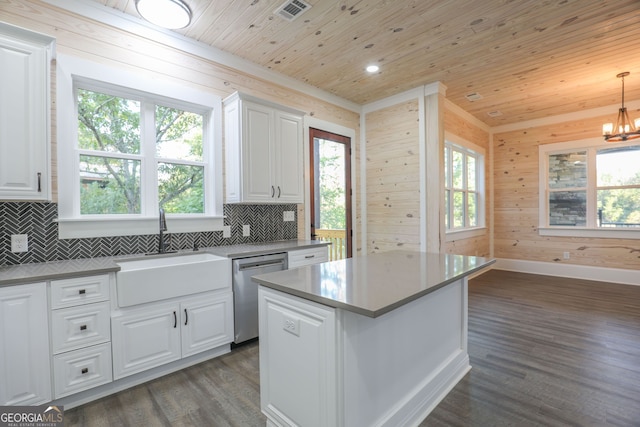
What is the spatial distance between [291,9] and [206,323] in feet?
8.75

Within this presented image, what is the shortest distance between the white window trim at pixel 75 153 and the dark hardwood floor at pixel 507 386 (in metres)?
1.24

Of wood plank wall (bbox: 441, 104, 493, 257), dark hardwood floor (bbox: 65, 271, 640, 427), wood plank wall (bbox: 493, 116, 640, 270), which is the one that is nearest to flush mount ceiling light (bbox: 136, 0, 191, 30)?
dark hardwood floor (bbox: 65, 271, 640, 427)

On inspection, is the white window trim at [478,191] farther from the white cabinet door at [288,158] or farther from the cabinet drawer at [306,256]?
the white cabinet door at [288,158]

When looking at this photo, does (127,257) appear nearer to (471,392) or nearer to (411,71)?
(471,392)

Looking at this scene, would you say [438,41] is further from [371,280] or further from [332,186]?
[371,280]

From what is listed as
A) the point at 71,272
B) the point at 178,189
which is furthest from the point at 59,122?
the point at 71,272

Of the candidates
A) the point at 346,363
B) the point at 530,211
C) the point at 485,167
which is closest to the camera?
the point at 346,363

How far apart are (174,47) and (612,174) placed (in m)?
6.75

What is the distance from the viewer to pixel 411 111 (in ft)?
13.9

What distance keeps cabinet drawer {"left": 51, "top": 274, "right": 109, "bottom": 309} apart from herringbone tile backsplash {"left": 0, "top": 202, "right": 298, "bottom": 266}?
54cm

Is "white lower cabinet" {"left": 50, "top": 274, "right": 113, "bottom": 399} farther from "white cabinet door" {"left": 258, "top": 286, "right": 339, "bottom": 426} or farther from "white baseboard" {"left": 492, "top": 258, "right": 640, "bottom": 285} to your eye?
"white baseboard" {"left": 492, "top": 258, "right": 640, "bottom": 285}

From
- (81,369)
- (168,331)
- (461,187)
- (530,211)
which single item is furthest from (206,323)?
(530,211)

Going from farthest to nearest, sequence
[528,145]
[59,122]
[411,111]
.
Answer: [528,145] < [411,111] < [59,122]

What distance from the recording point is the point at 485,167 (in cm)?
608
